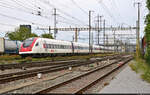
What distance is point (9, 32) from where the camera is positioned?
7306 cm

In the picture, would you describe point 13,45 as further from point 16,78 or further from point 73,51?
point 16,78

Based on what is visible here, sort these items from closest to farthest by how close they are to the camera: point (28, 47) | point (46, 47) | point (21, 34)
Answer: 1. point (28, 47)
2. point (46, 47)
3. point (21, 34)

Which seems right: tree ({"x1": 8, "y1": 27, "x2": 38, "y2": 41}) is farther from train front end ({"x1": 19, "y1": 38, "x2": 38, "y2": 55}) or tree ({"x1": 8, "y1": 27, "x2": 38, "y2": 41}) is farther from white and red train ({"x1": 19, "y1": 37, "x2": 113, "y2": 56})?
train front end ({"x1": 19, "y1": 38, "x2": 38, "y2": 55})

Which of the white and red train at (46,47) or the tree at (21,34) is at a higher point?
the tree at (21,34)

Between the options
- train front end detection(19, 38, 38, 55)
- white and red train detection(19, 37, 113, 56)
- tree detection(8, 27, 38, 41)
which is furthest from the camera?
tree detection(8, 27, 38, 41)

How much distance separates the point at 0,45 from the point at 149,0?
2675cm

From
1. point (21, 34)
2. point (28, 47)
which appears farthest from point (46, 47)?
point (21, 34)

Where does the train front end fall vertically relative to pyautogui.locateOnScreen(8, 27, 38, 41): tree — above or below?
below

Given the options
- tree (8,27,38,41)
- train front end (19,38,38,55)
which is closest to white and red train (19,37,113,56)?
train front end (19,38,38,55)

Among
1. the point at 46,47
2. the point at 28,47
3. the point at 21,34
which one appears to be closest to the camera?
the point at 28,47

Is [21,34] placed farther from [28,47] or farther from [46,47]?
[28,47]

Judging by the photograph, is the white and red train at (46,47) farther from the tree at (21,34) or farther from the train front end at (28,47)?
the tree at (21,34)

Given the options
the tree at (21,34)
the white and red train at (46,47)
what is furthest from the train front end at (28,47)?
the tree at (21,34)

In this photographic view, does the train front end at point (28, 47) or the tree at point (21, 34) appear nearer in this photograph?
the train front end at point (28, 47)
